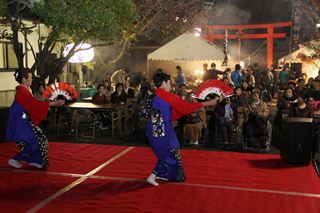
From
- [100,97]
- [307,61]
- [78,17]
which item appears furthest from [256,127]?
[307,61]

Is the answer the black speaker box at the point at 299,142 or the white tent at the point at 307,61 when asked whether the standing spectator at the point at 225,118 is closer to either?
the black speaker box at the point at 299,142

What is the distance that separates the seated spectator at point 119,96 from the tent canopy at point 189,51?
456 cm

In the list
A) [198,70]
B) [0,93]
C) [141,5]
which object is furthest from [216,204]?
[198,70]

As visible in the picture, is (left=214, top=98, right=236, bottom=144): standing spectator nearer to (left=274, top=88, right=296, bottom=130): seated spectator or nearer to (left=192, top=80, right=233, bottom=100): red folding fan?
(left=192, top=80, right=233, bottom=100): red folding fan

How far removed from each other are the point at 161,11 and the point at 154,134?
13549 mm

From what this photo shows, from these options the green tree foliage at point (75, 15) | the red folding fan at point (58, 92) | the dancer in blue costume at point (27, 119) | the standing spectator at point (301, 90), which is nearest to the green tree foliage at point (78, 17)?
the green tree foliage at point (75, 15)

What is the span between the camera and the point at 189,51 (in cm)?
1581

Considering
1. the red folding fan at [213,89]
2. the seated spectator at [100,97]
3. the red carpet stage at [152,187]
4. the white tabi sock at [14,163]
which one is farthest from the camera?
the seated spectator at [100,97]

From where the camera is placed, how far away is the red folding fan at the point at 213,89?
798 cm

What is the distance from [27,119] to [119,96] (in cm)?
536

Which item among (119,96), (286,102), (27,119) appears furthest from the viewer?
(119,96)

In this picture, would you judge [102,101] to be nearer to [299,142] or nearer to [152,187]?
[152,187]

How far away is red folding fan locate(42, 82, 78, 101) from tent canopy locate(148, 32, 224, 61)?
5.73 m

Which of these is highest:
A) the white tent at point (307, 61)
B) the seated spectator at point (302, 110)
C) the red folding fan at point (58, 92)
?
the white tent at point (307, 61)
